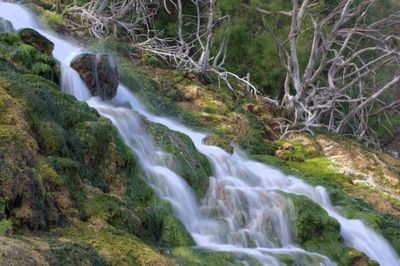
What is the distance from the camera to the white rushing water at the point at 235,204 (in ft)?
28.9


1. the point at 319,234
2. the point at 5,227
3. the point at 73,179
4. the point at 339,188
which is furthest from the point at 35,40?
the point at 5,227

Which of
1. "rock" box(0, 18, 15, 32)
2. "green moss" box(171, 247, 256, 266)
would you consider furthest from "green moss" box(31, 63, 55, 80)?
"green moss" box(171, 247, 256, 266)

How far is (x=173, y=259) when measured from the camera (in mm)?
6582

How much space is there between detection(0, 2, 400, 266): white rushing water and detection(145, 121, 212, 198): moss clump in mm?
130

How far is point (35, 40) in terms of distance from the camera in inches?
491

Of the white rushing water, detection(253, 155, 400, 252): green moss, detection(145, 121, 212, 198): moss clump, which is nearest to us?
the white rushing water

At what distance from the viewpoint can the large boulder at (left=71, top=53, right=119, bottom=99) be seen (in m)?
12.2

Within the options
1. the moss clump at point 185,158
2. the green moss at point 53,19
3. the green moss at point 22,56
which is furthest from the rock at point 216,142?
the green moss at point 53,19

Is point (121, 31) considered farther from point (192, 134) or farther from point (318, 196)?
point (318, 196)

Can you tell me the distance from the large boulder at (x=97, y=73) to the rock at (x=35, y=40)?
1.92ft

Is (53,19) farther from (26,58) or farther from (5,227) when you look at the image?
(5,227)

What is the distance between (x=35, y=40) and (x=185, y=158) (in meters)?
4.40

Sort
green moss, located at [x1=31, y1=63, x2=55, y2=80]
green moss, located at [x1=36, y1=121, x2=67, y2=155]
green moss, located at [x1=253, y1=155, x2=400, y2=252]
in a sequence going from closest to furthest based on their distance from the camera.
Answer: green moss, located at [x1=36, y1=121, x2=67, y2=155], green moss, located at [x1=31, y1=63, x2=55, y2=80], green moss, located at [x1=253, y1=155, x2=400, y2=252]

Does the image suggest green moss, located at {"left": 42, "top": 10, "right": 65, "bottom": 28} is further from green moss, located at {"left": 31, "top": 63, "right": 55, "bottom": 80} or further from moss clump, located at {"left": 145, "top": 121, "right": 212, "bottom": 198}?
moss clump, located at {"left": 145, "top": 121, "right": 212, "bottom": 198}
